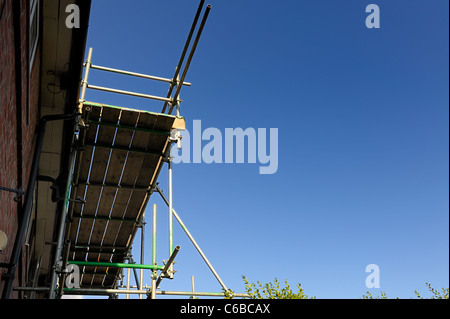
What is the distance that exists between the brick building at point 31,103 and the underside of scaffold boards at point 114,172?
49cm

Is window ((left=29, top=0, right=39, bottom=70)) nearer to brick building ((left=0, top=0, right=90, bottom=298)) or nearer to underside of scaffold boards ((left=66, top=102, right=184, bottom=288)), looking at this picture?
brick building ((left=0, top=0, right=90, bottom=298))

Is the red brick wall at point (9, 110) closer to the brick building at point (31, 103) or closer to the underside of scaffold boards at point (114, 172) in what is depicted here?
the brick building at point (31, 103)

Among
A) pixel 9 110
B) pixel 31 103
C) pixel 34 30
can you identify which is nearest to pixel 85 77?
pixel 31 103

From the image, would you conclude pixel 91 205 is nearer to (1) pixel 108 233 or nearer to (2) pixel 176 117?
(1) pixel 108 233

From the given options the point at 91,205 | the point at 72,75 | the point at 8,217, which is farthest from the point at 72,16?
the point at 91,205

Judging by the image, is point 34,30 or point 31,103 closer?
point 34,30

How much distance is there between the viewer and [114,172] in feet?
25.6

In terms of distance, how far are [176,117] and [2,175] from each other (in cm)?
379

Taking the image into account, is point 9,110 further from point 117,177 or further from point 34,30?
point 117,177

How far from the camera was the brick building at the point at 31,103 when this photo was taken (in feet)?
12.8

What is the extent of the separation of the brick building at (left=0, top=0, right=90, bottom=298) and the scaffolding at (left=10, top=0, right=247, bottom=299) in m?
0.45

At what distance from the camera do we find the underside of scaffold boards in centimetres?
706

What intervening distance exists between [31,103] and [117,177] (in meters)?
Answer: 2.50
